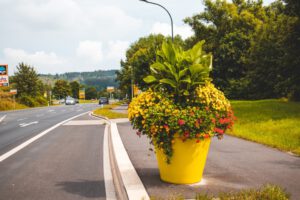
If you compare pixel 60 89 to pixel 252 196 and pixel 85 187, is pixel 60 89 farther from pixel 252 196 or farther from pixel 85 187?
pixel 252 196

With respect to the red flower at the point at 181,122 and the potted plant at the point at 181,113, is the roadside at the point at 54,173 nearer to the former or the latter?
the potted plant at the point at 181,113

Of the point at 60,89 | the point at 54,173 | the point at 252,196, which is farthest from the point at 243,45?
the point at 60,89

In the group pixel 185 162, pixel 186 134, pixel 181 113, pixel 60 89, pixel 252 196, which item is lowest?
pixel 252 196

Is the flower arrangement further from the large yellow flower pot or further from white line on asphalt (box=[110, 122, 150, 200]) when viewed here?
white line on asphalt (box=[110, 122, 150, 200])

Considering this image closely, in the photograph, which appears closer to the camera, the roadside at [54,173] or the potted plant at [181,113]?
the potted plant at [181,113]

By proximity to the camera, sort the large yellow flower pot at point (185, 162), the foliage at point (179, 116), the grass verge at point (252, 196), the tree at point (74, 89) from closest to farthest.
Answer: the grass verge at point (252, 196) < the foliage at point (179, 116) < the large yellow flower pot at point (185, 162) < the tree at point (74, 89)

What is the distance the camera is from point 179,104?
5.40 meters

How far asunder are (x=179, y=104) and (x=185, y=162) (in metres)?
0.91

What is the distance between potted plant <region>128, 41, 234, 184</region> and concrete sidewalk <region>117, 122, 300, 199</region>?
36 cm

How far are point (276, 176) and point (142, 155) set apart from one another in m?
3.40

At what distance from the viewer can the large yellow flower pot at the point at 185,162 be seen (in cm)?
527

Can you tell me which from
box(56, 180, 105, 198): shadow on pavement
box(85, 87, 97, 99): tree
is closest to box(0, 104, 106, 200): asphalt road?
box(56, 180, 105, 198): shadow on pavement

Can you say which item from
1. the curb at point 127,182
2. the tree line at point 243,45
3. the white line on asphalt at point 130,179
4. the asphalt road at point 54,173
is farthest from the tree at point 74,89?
the curb at point 127,182

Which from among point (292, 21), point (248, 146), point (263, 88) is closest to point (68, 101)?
Result: point (263, 88)
